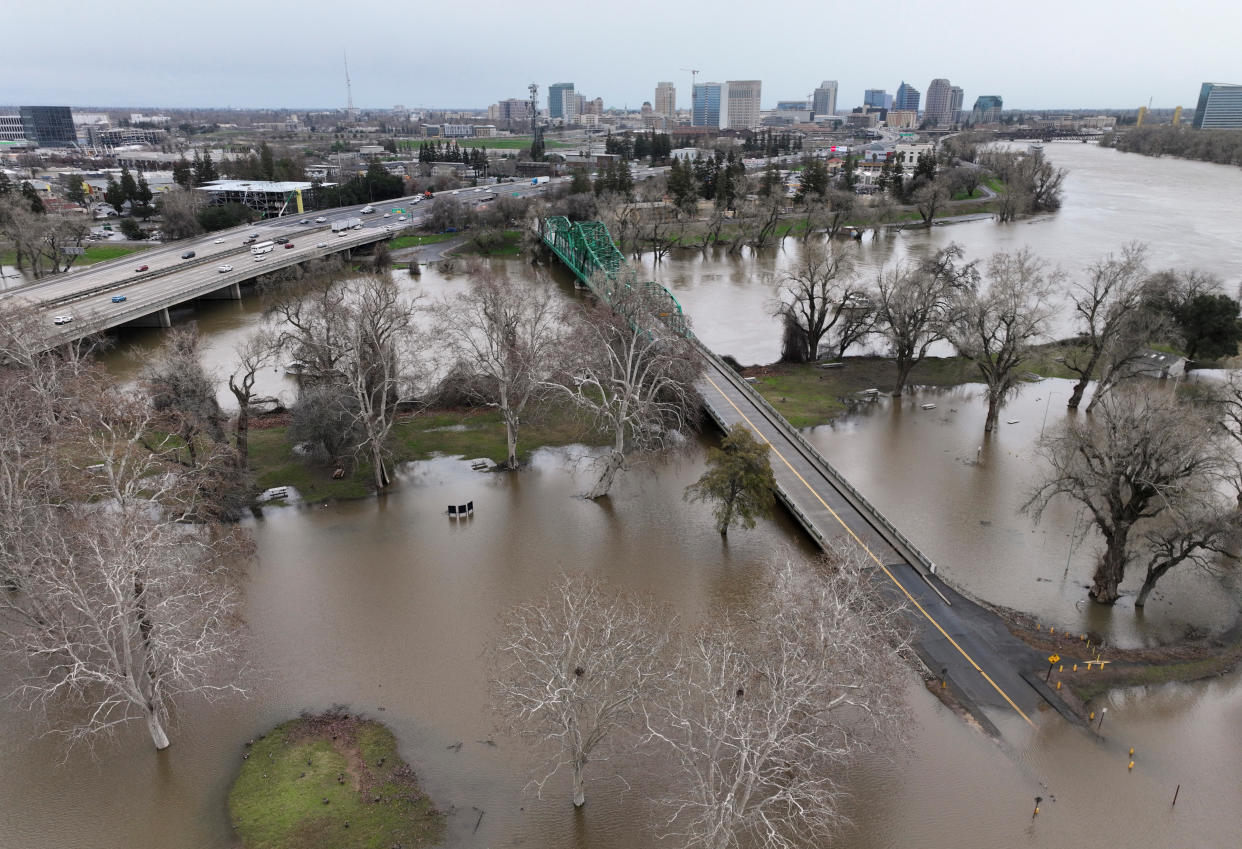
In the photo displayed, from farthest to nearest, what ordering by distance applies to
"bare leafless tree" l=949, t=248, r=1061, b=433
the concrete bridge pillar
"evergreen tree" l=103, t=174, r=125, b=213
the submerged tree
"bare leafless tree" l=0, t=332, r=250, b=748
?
"evergreen tree" l=103, t=174, r=125, b=213 < the concrete bridge pillar < "bare leafless tree" l=949, t=248, r=1061, b=433 < the submerged tree < "bare leafless tree" l=0, t=332, r=250, b=748

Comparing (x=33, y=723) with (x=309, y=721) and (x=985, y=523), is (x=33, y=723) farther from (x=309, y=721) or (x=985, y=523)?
(x=985, y=523)

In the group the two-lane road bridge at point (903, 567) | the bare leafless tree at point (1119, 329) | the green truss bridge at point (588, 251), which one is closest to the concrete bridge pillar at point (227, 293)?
the green truss bridge at point (588, 251)

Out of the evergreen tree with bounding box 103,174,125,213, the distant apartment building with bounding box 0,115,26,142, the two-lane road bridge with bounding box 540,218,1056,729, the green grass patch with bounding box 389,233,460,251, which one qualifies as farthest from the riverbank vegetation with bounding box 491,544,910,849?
the distant apartment building with bounding box 0,115,26,142

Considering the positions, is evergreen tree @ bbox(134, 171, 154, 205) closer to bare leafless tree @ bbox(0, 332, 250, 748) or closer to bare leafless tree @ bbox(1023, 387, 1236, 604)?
bare leafless tree @ bbox(0, 332, 250, 748)

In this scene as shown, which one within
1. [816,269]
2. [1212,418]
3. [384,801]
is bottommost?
[384,801]

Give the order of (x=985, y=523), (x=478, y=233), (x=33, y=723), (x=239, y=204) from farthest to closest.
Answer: (x=239, y=204), (x=478, y=233), (x=985, y=523), (x=33, y=723)

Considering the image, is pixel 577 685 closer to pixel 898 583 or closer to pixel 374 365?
pixel 898 583

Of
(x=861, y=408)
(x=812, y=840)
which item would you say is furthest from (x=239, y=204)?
(x=812, y=840)
